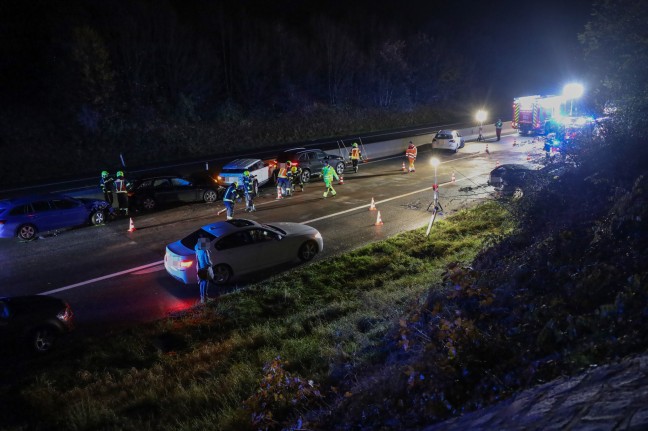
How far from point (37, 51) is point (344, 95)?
28.3m

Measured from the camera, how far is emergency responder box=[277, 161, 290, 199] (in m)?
19.9

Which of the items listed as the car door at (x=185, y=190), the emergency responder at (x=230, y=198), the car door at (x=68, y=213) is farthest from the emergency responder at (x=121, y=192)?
the emergency responder at (x=230, y=198)

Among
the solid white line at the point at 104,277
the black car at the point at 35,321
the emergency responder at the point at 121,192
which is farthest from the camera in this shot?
the emergency responder at the point at 121,192

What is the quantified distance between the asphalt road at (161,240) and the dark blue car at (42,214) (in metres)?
0.33

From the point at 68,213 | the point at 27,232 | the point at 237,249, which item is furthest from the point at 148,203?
the point at 237,249

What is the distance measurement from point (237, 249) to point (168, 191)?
837cm

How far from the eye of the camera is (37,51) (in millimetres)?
35281

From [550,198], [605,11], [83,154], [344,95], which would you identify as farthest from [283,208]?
[344,95]

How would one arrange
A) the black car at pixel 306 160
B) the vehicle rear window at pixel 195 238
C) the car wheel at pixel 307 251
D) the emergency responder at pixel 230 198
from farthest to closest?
the black car at pixel 306 160 → the emergency responder at pixel 230 198 → the car wheel at pixel 307 251 → the vehicle rear window at pixel 195 238

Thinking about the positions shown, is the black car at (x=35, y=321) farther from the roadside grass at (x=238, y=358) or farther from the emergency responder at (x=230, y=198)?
the emergency responder at (x=230, y=198)

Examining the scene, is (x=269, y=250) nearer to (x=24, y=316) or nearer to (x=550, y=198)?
(x=24, y=316)

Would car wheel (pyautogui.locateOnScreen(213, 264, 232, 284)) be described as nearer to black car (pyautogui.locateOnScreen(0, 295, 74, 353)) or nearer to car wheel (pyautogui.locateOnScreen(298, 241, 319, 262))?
car wheel (pyautogui.locateOnScreen(298, 241, 319, 262))

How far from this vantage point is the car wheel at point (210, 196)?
19.6 m

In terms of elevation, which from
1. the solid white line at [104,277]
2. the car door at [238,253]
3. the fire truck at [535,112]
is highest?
the fire truck at [535,112]
